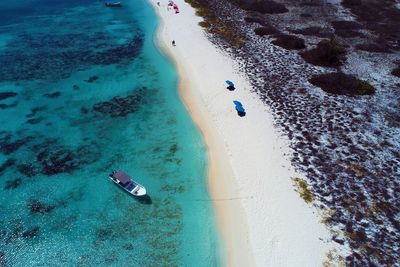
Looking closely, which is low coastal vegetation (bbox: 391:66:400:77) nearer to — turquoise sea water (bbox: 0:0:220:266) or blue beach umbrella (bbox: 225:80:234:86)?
blue beach umbrella (bbox: 225:80:234:86)

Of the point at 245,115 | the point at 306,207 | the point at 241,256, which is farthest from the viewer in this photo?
the point at 245,115

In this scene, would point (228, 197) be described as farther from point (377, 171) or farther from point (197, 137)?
point (377, 171)

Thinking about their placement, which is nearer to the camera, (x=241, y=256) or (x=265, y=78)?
(x=241, y=256)

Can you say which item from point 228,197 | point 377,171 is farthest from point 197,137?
point 377,171

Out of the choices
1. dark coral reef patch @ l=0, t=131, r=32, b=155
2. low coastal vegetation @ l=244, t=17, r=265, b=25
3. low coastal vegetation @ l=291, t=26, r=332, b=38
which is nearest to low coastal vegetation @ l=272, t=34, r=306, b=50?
low coastal vegetation @ l=291, t=26, r=332, b=38

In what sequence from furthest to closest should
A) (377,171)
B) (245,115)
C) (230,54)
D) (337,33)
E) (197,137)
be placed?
1. (337,33)
2. (230,54)
3. (245,115)
4. (197,137)
5. (377,171)

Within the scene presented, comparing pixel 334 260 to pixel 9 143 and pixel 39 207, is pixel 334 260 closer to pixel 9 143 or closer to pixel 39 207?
pixel 39 207

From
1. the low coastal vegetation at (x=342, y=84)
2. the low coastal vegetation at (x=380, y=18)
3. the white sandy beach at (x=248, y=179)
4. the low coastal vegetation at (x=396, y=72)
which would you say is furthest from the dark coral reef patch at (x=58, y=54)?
the low coastal vegetation at (x=380, y=18)
